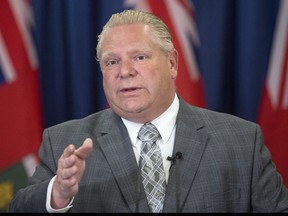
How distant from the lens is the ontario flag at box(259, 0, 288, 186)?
2.62m

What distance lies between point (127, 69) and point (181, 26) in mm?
755

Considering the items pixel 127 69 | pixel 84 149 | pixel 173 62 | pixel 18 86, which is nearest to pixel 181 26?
pixel 173 62

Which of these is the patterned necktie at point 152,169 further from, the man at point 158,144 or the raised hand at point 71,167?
the raised hand at point 71,167

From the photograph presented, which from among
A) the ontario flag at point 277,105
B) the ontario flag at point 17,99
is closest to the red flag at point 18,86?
the ontario flag at point 17,99

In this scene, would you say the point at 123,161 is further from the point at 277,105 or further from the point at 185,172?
the point at 277,105

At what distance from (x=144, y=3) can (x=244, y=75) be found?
0.63 metres

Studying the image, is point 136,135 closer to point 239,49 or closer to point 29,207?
point 29,207

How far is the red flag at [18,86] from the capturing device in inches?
99.0

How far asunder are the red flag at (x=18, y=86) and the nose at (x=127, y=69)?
0.75m

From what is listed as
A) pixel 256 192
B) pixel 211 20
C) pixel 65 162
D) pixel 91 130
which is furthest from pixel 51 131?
pixel 211 20

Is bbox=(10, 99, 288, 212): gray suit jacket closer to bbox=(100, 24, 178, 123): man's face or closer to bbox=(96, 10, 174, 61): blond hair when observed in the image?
bbox=(100, 24, 178, 123): man's face

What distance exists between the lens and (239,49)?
2.65m

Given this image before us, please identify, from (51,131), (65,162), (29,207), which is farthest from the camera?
(51,131)

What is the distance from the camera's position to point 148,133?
6.70 feet
